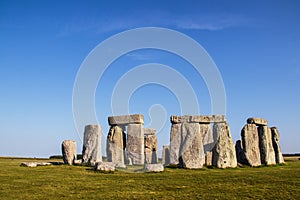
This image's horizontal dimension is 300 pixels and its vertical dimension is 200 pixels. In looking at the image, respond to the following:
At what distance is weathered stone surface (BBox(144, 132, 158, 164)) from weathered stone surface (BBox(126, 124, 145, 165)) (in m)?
2.86

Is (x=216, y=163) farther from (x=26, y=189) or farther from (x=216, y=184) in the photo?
(x=26, y=189)

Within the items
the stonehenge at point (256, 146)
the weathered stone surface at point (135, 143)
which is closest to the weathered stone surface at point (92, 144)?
the weathered stone surface at point (135, 143)

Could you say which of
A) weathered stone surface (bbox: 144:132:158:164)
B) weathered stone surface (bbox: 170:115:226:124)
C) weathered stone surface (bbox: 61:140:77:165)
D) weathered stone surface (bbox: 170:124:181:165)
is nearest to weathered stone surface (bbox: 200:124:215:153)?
weathered stone surface (bbox: 170:115:226:124)

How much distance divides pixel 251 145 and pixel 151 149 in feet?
28.2

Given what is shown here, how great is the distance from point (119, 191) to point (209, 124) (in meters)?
12.6

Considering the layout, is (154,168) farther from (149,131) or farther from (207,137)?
(149,131)

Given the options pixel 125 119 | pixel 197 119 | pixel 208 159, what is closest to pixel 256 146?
pixel 197 119

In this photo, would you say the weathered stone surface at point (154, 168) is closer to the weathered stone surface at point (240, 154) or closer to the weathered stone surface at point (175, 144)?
the weathered stone surface at point (175, 144)

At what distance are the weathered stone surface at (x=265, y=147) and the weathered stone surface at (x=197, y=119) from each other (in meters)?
2.69

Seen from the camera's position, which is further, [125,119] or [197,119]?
[125,119]

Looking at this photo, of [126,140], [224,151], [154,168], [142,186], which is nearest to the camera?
[142,186]

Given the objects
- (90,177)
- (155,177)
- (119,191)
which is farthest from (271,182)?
(90,177)

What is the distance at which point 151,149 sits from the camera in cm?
2695

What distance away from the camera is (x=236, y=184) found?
1165 centimetres
